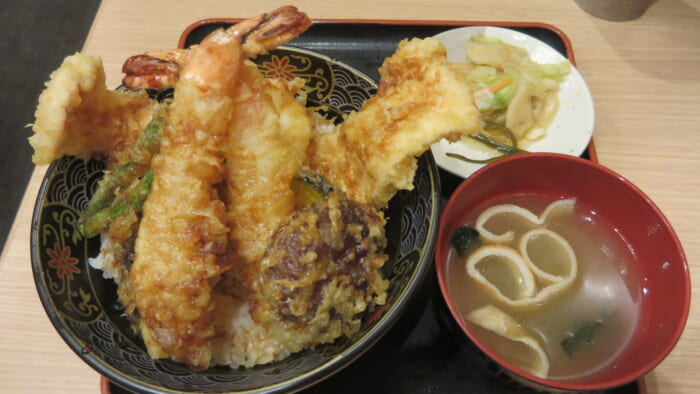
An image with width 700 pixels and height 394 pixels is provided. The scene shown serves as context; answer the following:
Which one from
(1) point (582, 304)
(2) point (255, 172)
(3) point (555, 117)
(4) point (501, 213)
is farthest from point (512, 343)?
(3) point (555, 117)

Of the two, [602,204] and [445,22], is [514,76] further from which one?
[602,204]

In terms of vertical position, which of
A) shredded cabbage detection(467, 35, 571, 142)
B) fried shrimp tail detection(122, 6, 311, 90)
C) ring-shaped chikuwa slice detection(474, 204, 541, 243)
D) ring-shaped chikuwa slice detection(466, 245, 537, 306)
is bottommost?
ring-shaped chikuwa slice detection(466, 245, 537, 306)

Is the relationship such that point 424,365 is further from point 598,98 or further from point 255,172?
point 598,98

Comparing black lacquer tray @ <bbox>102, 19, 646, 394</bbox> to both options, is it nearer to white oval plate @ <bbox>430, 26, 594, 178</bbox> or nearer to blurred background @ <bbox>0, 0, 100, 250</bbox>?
white oval plate @ <bbox>430, 26, 594, 178</bbox>

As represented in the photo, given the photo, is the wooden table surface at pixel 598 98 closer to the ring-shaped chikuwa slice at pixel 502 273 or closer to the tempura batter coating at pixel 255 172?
the ring-shaped chikuwa slice at pixel 502 273

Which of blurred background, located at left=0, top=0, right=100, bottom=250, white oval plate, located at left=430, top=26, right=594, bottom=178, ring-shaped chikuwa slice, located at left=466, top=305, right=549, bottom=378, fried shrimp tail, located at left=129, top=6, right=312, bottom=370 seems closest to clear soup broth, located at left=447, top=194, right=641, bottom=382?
ring-shaped chikuwa slice, located at left=466, top=305, right=549, bottom=378

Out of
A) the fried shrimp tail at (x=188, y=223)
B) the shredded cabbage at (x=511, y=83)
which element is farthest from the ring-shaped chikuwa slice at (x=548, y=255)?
the fried shrimp tail at (x=188, y=223)
